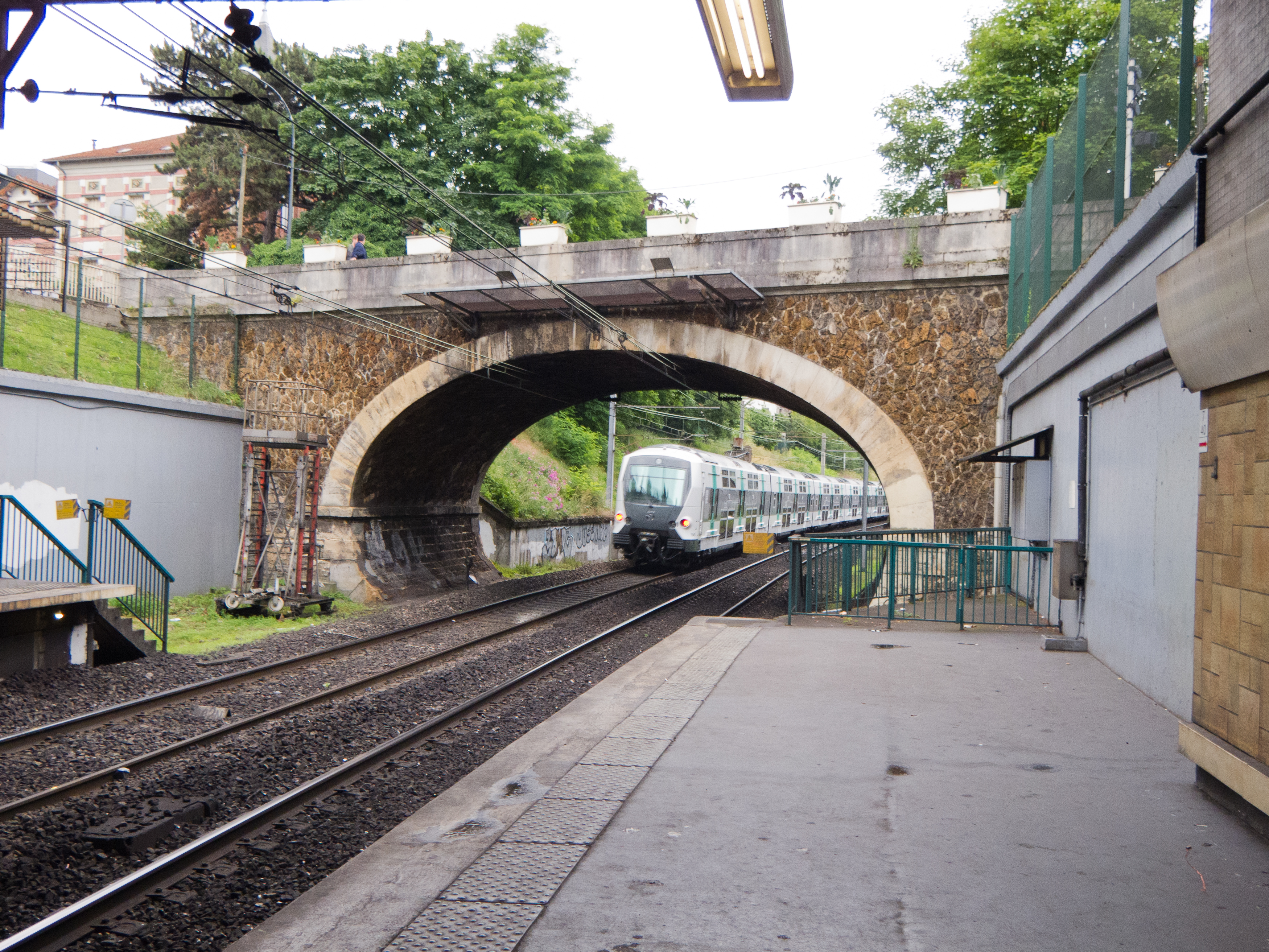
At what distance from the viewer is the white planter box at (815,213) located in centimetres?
1554

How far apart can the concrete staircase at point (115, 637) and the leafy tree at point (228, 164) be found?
107 feet

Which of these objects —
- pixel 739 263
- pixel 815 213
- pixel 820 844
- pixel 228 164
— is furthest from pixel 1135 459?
pixel 228 164

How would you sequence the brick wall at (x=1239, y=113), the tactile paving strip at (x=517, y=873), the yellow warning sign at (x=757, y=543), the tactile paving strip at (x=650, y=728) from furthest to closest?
1. the yellow warning sign at (x=757, y=543)
2. the tactile paving strip at (x=650, y=728)
3. the brick wall at (x=1239, y=113)
4. the tactile paving strip at (x=517, y=873)

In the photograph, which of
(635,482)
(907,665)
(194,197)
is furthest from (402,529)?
(194,197)

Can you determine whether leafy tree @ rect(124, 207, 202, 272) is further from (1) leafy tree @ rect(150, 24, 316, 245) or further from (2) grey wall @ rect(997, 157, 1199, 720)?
(2) grey wall @ rect(997, 157, 1199, 720)

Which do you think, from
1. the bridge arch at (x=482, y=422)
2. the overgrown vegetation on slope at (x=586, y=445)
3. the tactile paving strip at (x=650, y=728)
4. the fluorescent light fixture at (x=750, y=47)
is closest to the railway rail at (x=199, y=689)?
the bridge arch at (x=482, y=422)

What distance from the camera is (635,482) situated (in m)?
24.6

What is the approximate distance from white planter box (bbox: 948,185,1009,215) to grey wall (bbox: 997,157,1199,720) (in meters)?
4.54

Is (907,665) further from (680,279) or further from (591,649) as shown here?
(680,279)

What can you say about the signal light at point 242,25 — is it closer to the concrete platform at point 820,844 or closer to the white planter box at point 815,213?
the concrete platform at point 820,844

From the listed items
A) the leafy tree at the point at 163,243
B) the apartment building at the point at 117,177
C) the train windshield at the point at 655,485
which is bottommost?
the train windshield at the point at 655,485

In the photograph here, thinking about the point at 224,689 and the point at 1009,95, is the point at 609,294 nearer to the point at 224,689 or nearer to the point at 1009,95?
the point at 224,689

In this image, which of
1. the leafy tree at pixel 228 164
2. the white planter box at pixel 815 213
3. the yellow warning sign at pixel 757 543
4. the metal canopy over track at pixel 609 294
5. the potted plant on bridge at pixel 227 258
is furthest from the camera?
the leafy tree at pixel 228 164

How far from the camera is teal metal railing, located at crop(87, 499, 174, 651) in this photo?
39.0ft
